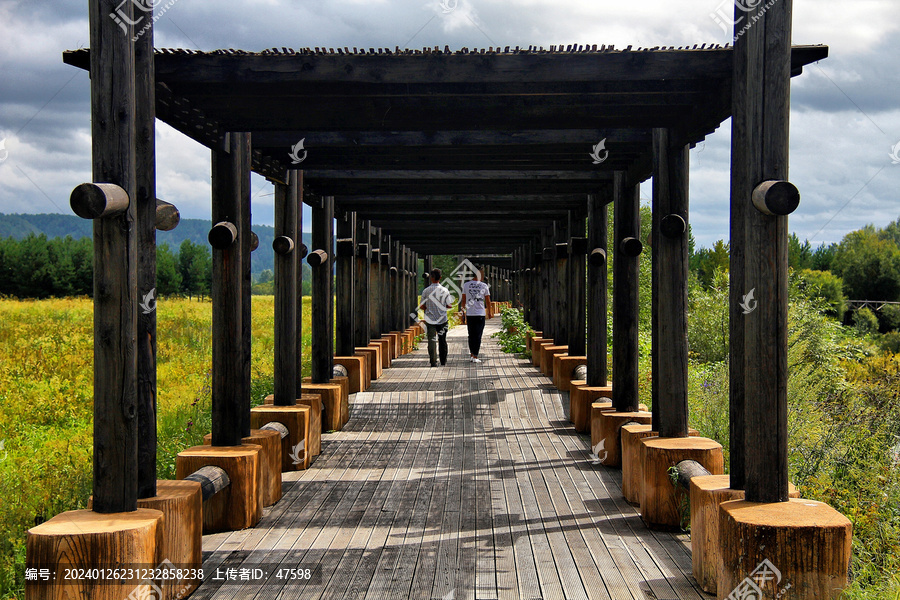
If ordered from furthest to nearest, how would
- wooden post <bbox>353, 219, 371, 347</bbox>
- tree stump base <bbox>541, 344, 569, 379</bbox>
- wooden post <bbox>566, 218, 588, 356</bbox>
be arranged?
wooden post <bbox>353, 219, 371, 347</bbox> → tree stump base <bbox>541, 344, 569, 379</bbox> → wooden post <bbox>566, 218, 588, 356</bbox>

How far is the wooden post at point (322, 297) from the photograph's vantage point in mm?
8820

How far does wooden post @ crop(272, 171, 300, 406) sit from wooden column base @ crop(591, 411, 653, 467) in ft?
9.50

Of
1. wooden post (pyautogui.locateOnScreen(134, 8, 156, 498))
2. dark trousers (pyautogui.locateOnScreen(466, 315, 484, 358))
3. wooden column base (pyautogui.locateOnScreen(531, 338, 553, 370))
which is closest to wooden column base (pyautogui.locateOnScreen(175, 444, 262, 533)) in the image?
wooden post (pyautogui.locateOnScreen(134, 8, 156, 498))

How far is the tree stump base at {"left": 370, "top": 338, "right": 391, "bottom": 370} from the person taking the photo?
47.3 ft

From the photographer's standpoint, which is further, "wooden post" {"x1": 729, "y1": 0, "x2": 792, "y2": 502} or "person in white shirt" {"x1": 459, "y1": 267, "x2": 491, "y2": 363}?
"person in white shirt" {"x1": 459, "y1": 267, "x2": 491, "y2": 363}

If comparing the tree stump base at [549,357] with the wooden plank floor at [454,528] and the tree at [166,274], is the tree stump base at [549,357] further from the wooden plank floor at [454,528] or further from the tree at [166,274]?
the tree at [166,274]

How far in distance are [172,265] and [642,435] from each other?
85.7 meters

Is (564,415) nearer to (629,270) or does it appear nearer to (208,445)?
(629,270)

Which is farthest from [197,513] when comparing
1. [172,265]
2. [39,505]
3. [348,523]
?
[172,265]
